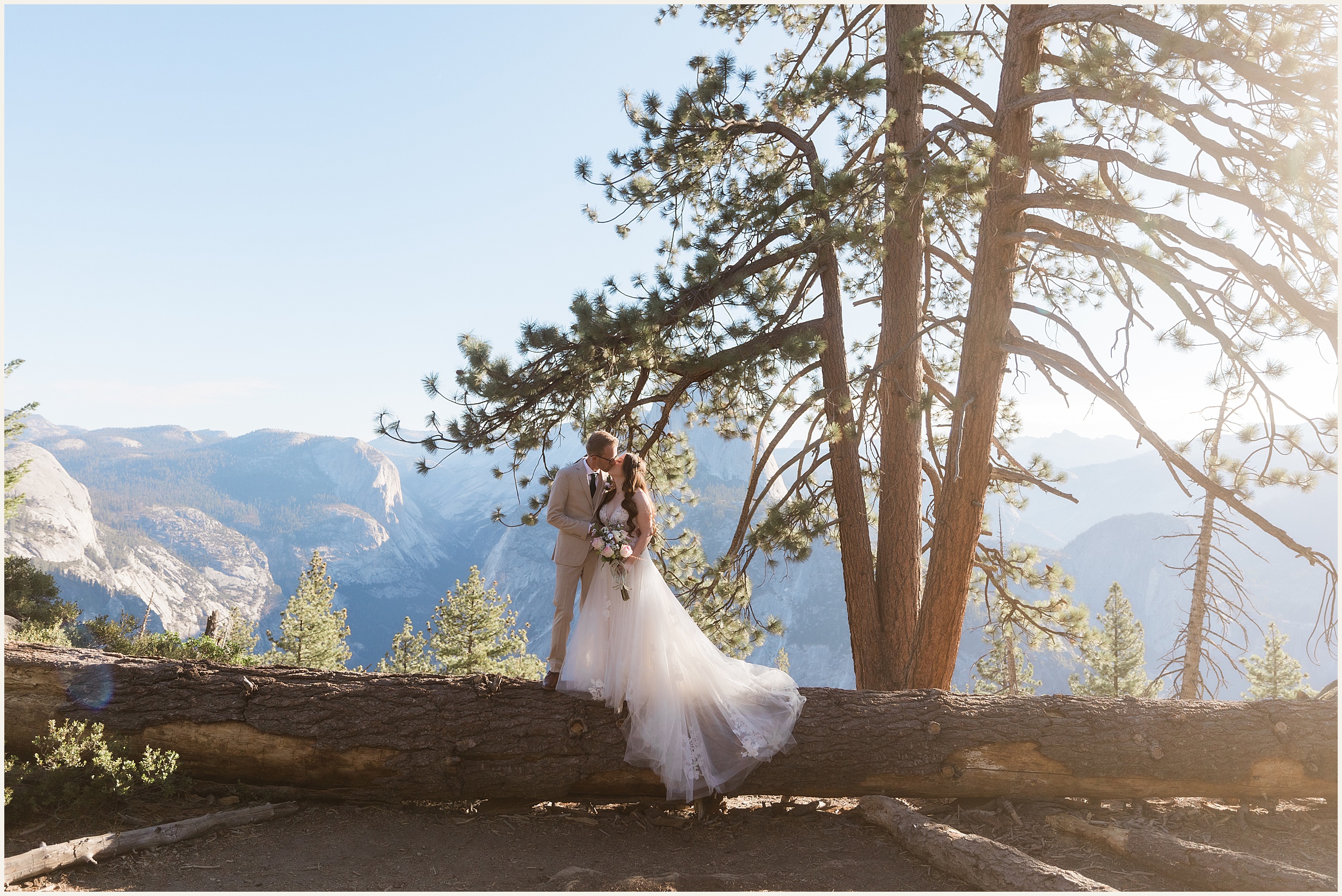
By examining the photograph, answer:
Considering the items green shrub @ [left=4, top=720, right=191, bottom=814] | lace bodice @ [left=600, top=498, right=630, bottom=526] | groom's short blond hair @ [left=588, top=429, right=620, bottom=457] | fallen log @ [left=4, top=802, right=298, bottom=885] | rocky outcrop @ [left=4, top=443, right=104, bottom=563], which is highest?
rocky outcrop @ [left=4, top=443, right=104, bottom=563]

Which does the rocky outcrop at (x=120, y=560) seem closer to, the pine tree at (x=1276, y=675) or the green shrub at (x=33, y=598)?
the green shrub at (x=33, y=598)

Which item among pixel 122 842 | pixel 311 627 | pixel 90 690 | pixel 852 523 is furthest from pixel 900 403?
pixel 311 627

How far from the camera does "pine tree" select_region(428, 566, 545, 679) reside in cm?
Answer: 2550

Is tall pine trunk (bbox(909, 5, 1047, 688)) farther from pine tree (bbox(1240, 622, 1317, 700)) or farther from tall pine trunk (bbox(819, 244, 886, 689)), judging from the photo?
pine tree (bbox(1240, 622, 1317, 700))

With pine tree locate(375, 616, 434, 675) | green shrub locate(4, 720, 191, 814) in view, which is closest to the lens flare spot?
green shrub locate(4, 720, 191, 814)

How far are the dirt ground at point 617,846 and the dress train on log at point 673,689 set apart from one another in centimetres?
47

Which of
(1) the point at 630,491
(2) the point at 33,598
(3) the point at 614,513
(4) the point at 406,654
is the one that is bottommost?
(4) the point at 406,654

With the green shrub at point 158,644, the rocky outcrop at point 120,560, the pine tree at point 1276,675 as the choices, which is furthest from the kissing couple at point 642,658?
the rocky outcrop at point 120,560

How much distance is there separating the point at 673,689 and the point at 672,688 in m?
0.01

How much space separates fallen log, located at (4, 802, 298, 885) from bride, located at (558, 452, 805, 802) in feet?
7.42

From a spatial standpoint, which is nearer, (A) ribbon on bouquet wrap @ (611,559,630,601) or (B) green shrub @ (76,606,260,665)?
(A) ribbon on bouquet wrap @ (611,559,630,601)

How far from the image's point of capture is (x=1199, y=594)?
36.3ft

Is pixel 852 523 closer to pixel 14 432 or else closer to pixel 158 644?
pixel 158 644

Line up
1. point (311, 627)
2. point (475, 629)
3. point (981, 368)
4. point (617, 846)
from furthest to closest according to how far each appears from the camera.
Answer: point (475, 629)
point (311, 627)
point (981, 368)
point (617, 846)
